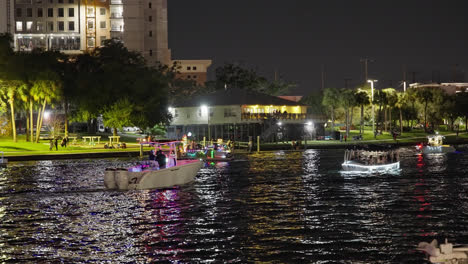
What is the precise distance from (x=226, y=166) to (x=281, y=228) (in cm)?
3973

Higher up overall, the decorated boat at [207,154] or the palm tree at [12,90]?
the palm tree at [12,90]

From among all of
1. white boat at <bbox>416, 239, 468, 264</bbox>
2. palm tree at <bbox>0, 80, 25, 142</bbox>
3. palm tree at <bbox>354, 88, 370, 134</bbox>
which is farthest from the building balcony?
white boat at <bbox>416, 239, 468, 264</bbox>

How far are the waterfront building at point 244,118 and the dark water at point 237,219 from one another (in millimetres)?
67695

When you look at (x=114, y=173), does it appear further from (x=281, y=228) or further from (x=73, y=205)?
(x=281, y=228)

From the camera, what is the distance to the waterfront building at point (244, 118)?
4793 inches

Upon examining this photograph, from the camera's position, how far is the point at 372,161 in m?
60.2

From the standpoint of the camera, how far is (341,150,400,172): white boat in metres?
57.5

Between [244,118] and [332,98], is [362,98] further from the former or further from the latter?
[244,118]

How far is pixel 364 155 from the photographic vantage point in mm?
63719

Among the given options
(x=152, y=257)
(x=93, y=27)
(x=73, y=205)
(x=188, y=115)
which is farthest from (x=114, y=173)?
(x=93, y=27)

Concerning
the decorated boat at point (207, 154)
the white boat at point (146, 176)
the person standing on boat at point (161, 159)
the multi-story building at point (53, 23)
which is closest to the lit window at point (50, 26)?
the multi-story building at point (53, 23)

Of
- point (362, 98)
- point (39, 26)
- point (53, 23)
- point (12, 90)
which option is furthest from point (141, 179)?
point (53, 23)

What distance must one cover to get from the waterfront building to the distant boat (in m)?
57.3

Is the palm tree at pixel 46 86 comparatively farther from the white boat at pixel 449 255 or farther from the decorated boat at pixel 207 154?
the white boat at pixel 449 255
